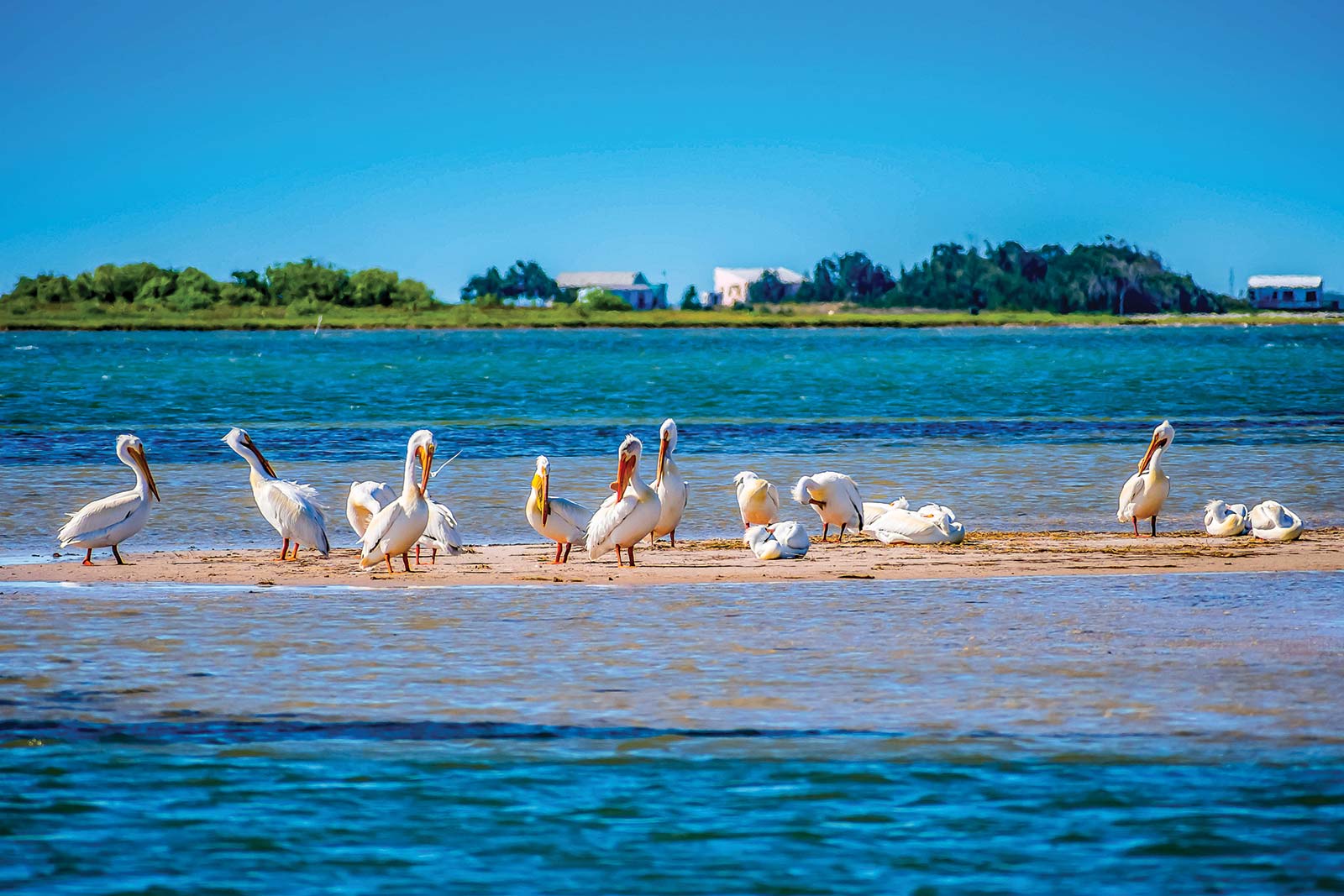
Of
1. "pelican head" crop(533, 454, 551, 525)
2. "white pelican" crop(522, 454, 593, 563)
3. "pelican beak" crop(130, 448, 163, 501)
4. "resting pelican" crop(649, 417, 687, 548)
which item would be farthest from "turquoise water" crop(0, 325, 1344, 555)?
"pelican head" crop(533, 454, 551, 525)

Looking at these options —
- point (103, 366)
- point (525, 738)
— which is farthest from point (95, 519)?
point (103, 366)

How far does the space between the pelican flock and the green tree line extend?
454 ft

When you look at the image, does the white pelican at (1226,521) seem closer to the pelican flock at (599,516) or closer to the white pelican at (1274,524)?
the pelican flock at (599,516)

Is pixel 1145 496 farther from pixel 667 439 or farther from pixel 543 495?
pixel 543 495

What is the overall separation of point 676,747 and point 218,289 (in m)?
148

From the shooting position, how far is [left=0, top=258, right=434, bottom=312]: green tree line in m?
145

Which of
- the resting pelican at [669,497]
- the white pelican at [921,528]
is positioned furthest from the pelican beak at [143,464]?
the white pelican at [921,528]

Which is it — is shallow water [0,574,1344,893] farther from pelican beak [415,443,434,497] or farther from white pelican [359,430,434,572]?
pelican beak [415,443,434,497]

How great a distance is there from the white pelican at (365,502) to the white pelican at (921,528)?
11.9ft

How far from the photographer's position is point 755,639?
8.98m

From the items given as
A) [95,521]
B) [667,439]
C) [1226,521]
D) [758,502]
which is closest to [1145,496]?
[1226,521]

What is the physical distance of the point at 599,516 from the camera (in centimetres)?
1158

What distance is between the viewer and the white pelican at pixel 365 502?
12219mm

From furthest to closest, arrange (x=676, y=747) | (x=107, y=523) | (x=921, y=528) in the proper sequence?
1. (x=921, y=528)
2. (x=107, y=523)
3. (x=676, y=747)
